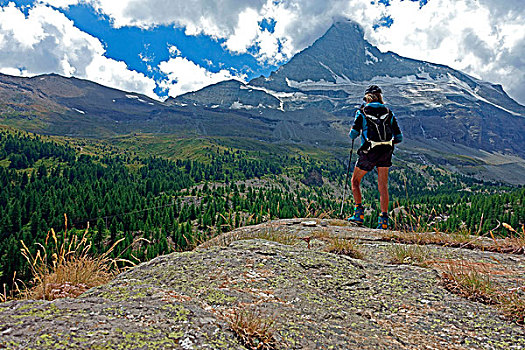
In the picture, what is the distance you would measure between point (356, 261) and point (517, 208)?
106604 millimetres

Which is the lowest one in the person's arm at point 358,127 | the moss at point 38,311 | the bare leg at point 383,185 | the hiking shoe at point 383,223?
the hiking shoe at point 383,223

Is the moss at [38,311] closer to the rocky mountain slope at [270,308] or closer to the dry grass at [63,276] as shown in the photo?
the rocky mountain slope at [270,308]

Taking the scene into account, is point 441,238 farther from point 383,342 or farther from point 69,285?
point 69,285

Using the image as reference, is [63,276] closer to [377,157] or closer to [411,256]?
[411,256]

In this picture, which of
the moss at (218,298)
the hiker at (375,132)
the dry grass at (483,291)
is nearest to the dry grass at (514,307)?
the dry grass at (483,291)

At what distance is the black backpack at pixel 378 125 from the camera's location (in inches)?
347

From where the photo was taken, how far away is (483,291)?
3.74 meters

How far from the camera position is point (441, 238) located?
21.6ft

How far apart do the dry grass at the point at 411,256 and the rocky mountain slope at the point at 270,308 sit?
8 centimetres

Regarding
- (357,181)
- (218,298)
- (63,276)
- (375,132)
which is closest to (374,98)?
(375,132)

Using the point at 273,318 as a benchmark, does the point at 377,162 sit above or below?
above

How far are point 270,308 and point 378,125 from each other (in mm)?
7006

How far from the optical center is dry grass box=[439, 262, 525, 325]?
3306 millimetres

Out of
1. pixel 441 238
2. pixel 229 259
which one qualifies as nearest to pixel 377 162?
pixel 441 238
